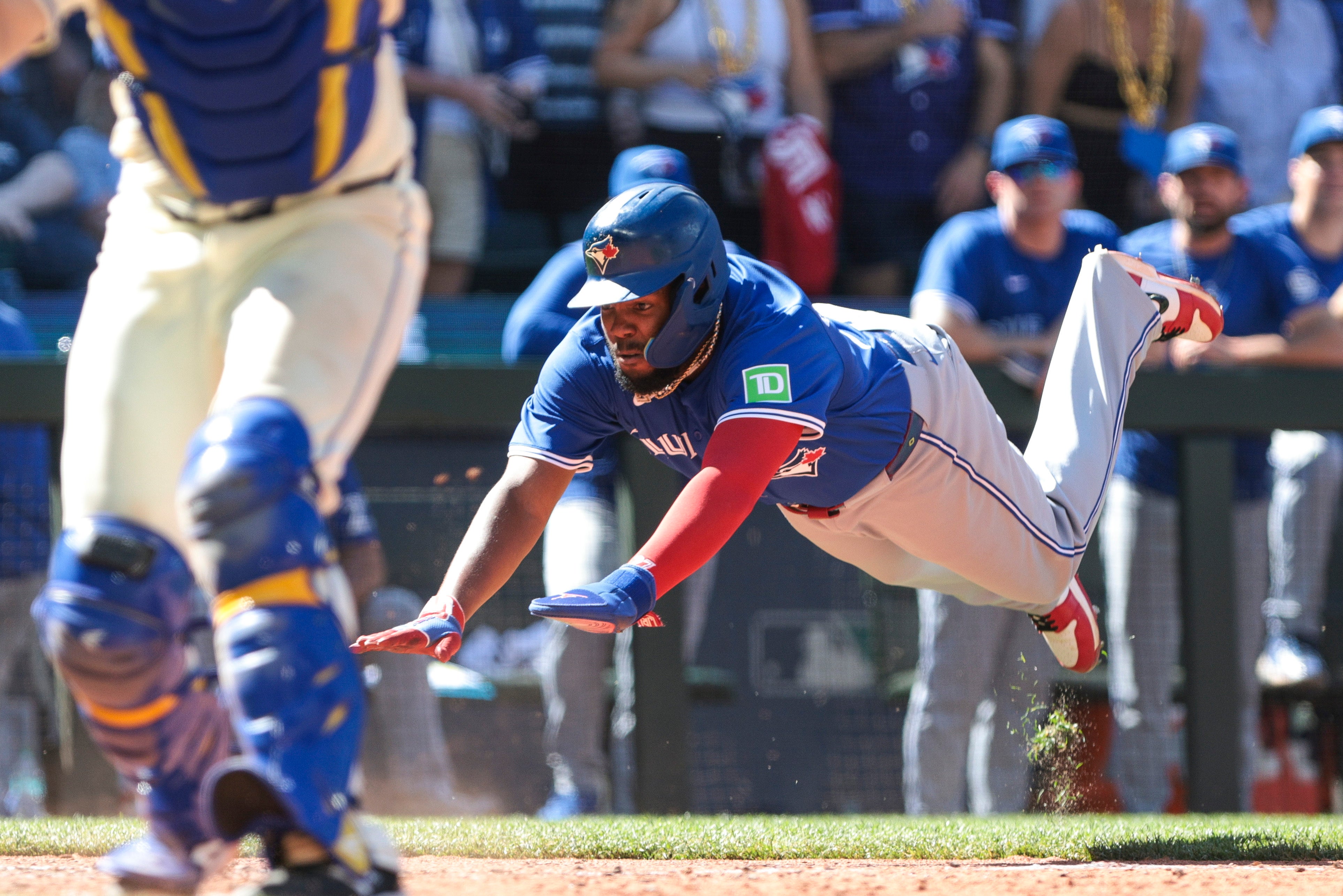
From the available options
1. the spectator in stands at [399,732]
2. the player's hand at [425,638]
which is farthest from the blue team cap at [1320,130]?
Result: the player's hand at [425,638]

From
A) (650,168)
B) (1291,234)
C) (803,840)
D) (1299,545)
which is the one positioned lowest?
(803,840)

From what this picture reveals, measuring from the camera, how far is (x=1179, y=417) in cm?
507

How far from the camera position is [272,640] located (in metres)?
2.15

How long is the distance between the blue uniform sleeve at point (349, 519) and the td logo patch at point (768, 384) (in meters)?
1.87

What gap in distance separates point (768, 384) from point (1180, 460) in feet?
8.58

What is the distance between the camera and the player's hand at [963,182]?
6.67m

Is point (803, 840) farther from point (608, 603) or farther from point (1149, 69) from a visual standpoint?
point (1149, 69)

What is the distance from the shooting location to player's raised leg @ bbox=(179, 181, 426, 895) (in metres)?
2.12

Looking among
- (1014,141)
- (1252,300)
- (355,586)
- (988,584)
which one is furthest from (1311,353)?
(355,586)

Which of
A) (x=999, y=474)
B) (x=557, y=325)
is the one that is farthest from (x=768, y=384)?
(x=557, y=325)

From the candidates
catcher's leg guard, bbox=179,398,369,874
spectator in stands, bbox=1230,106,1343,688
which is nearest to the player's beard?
catcher's leg guard, bbox=179,398,369,874

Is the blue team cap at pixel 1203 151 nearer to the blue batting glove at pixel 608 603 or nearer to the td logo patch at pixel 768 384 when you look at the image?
the td logo patch at pixel 768 384

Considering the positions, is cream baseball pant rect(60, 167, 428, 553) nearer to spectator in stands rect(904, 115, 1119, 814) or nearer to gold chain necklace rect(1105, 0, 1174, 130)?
spectator in stands rect(904, 115, 1119, 814)

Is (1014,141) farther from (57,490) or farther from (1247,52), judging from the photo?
(57,490)
